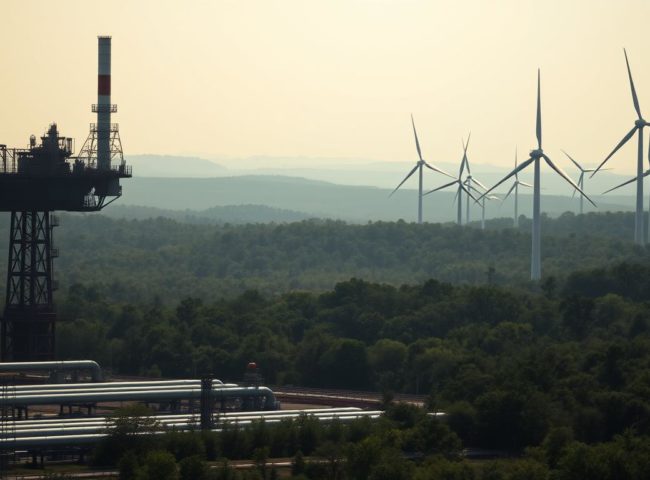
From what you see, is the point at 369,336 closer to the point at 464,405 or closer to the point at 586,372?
the point at 586,372

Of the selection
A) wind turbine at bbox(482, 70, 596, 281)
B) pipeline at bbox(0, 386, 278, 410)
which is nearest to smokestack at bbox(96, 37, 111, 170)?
pipeline at bbox(0, 386, 278, 410)

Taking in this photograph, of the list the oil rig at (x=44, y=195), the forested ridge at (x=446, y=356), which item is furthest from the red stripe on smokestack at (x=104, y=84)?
the forested ridge at (x=446, y=356)

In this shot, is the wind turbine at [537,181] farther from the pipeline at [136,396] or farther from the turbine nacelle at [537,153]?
the pipeline at [136,396]

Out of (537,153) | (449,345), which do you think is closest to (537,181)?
(537,153)

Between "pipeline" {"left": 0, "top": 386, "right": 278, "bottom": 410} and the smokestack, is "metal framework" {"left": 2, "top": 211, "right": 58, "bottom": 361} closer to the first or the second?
the smokestack

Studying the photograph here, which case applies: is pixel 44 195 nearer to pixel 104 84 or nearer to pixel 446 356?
pixel 104 84

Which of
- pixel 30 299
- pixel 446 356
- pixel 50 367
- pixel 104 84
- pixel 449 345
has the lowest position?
pixel 50 367
